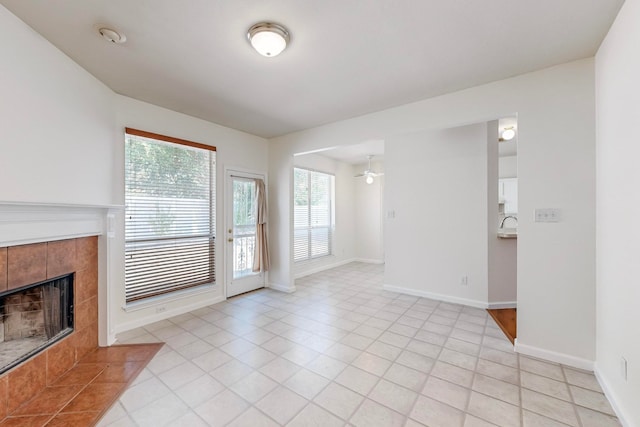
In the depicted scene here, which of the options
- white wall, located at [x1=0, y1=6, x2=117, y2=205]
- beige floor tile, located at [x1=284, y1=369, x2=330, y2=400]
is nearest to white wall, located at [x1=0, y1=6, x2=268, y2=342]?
white wall, located at [x1=0, y1=6, x2=117, y2=205]

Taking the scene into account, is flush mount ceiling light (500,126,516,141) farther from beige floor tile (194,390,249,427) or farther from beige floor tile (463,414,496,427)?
beige floor tile (194,390,249,427)

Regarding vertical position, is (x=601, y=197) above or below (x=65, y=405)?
above

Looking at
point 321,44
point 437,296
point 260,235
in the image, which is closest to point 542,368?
point 437,296

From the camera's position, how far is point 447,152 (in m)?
4.00

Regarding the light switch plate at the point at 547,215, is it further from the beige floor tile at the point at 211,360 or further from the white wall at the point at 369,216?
the white wall at the point at 369,216

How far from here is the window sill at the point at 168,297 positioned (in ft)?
10.1

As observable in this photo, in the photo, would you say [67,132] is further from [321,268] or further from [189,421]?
[321,268]

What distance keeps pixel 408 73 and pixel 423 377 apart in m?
2.71

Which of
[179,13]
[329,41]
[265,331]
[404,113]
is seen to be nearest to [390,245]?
[404,113]

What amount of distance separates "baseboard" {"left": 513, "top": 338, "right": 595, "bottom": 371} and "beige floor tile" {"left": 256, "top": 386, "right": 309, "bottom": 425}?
212cm

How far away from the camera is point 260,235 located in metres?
4.50

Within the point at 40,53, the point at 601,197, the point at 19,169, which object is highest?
the point at 40,53

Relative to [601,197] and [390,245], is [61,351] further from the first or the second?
[601,197]

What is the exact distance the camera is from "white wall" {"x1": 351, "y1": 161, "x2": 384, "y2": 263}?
272 inches
